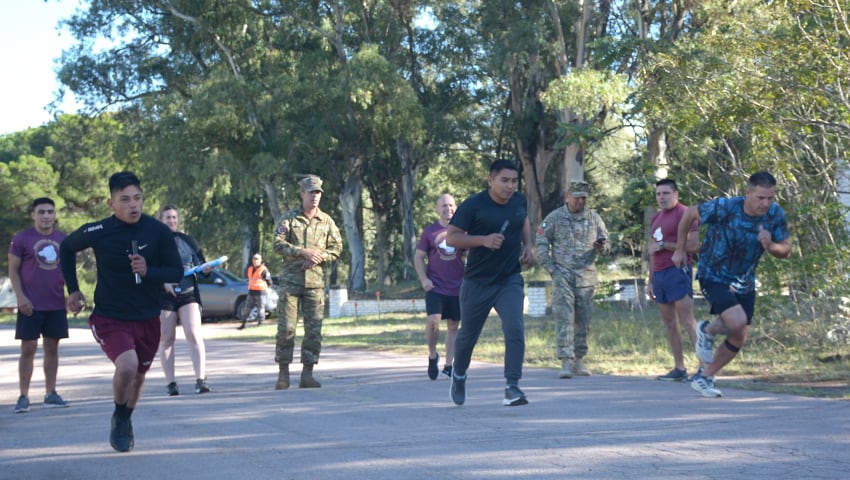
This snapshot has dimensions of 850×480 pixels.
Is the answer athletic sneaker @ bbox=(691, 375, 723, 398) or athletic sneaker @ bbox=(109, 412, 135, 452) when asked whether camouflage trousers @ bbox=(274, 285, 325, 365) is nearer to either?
athletic sneaker @ bbox=(109, 412, 135, 452)

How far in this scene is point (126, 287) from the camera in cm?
729

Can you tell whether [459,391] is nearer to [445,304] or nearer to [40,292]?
[445,304]

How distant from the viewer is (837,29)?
12.1m

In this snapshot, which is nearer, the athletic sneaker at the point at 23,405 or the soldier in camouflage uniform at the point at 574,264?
the athletic sneaker at the point at 23,405

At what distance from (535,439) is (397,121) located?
30.9 metres

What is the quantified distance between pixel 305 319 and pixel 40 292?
2.58 metres

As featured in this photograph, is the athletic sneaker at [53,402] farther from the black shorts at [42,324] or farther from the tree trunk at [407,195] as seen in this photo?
the tree trunk at [407,195]

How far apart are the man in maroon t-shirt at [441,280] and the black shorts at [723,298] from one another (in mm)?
3176

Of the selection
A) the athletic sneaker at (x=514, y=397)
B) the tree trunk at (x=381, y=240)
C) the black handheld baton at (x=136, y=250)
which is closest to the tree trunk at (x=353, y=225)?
the tree trunk at (x=381, y=240)

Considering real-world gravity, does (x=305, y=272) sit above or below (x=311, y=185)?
below

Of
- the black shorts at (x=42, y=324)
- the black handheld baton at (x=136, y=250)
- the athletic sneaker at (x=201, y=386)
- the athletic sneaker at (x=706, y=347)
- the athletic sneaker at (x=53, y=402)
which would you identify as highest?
the black handheld baton at (x=136, y=250)

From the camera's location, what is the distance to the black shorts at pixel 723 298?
891cm

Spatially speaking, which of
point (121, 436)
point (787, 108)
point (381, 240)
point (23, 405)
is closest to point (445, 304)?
point (23, 405)

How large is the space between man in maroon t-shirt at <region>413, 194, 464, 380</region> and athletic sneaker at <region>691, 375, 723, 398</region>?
2925mm
